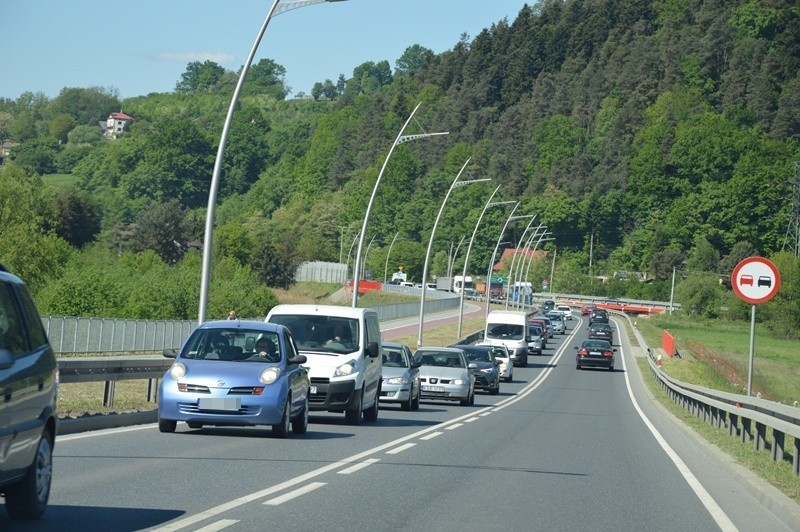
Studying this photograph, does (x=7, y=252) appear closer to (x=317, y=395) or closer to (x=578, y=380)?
(x=578, y=380)

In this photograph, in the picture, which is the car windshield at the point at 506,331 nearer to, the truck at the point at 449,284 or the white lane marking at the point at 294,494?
the white lane marking at the point at 294,494

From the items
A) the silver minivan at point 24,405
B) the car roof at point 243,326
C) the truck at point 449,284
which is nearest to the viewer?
the silver minivan at point 24,405

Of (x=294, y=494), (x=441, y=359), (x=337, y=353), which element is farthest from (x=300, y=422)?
(x=441, y=359)

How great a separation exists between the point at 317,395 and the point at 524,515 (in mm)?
10643

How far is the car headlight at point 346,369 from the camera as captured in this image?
22.1 metres

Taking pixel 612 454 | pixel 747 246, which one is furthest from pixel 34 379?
pixel 747 246

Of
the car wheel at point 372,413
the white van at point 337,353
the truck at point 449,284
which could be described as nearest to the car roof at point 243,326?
the white van at point 337,353

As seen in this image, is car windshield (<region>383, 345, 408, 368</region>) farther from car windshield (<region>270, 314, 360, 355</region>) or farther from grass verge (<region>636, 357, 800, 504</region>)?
car windshield (<region>270, 314, 360, 355</region>)

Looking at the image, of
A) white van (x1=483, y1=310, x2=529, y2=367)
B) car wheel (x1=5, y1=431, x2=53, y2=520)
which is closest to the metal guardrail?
car wheel (x1=5, y1=431, x2=53, y2=520)

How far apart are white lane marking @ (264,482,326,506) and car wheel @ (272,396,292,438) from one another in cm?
516

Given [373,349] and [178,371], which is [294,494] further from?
[373,349]

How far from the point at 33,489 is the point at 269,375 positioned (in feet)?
27.1

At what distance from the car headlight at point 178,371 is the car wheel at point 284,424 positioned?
1389 millimetres

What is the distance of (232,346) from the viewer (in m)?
18.9
